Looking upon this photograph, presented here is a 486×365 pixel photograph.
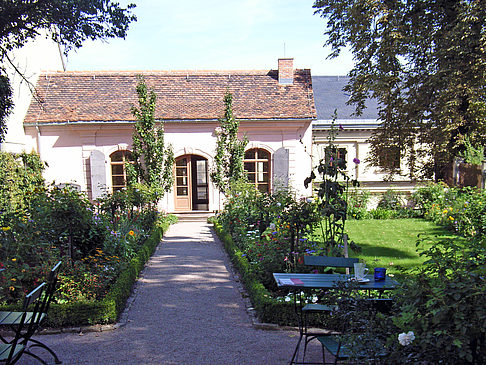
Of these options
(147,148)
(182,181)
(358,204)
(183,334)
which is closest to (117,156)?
(147,148)

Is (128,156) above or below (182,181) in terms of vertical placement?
above

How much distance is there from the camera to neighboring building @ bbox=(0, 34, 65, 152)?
510 inches

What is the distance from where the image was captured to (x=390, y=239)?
31.9 ft

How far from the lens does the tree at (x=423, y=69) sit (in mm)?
9781

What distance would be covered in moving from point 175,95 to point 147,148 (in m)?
2.98

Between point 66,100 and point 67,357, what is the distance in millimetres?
13223

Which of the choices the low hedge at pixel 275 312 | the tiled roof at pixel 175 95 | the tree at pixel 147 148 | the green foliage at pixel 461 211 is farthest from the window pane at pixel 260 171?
the low hedge at pixel 275 312

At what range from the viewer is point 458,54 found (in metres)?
9.85

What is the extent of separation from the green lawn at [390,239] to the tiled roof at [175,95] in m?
4.97

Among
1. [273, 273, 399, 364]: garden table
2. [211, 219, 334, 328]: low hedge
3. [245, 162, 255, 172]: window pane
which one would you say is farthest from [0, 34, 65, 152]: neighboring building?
[273, 273, 399, 364]: garden table

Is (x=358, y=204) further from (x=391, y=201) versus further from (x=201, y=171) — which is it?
(x=201, y=171)

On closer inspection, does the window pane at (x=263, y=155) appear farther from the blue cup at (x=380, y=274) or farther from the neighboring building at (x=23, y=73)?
the blue cup at (x=380, y=274)

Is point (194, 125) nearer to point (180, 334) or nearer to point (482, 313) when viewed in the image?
point (180, 334)

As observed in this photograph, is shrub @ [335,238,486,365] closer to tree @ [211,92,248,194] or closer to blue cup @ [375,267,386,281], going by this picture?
blue cup @ [375,267,386,281]
